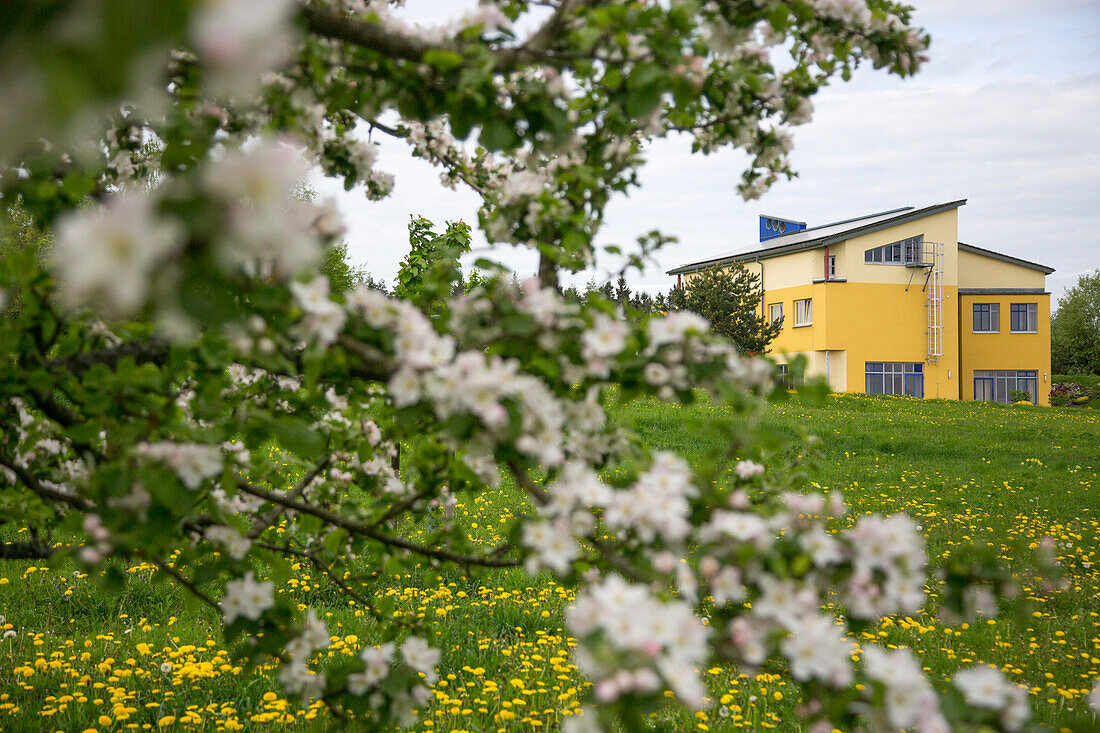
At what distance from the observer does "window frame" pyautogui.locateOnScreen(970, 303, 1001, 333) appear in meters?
34.2

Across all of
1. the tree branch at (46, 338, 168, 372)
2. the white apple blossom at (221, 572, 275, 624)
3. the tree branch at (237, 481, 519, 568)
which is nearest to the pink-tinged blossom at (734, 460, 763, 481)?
the tree branch at (237, 481, 519, 568)

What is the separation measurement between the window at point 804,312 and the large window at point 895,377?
3187 millimetres

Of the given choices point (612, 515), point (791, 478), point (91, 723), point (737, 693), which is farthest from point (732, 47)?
point (91, 723)

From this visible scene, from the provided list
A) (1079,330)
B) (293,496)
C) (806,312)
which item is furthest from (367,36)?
(1079,330)

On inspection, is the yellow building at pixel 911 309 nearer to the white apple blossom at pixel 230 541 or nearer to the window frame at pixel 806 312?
the window frame at pixel 806 312

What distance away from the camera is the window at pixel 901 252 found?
105 ft

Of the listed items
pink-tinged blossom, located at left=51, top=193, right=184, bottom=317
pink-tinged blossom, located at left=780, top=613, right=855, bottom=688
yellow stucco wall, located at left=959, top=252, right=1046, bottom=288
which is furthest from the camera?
yellow stucco wall, located at left=959, top=252, right=1046, bottom=288

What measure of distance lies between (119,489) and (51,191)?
2.69 ft

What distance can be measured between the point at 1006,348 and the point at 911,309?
5.98m

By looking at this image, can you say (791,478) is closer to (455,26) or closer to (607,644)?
(607,644)

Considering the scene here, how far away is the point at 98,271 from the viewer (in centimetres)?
79

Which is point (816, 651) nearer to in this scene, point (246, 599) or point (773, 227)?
point (246, 599)

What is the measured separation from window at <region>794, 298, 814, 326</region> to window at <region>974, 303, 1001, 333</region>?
28.1 ft

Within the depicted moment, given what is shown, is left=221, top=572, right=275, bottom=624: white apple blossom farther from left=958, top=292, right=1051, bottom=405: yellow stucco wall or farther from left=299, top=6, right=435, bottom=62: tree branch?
left=958, top=292, right=1051, bottom=405: yellow stucco wall
